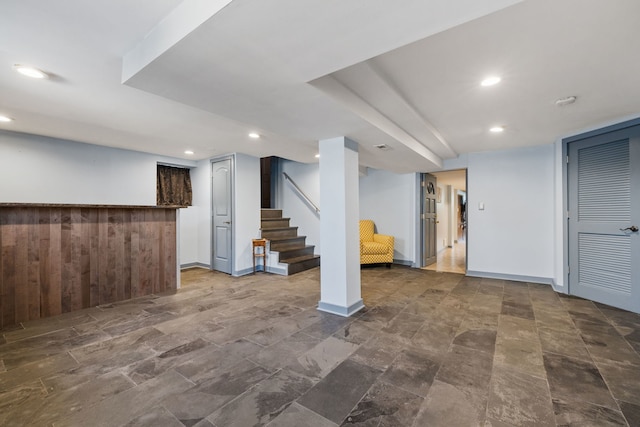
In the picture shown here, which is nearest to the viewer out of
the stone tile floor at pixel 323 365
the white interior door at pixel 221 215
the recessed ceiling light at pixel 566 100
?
the stone tile floor at pixel 323 365

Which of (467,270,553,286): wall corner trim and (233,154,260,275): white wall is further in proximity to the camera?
(233,154,260,275): white wall

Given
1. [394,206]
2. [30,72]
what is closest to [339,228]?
[30,72]

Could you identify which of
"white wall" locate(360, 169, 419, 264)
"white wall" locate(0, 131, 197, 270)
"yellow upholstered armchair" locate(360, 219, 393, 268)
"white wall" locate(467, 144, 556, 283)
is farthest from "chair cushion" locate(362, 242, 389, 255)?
"white wall" locate(0, 131, 197, 270)

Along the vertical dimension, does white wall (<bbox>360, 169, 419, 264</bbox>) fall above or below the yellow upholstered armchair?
above

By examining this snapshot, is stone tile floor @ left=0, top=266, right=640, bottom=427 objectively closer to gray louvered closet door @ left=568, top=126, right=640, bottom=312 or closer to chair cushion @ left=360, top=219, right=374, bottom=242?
gray louvered closet door @ left=568, top=126, right=640, bottom=312

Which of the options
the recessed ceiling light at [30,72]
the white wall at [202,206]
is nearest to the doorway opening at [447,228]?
the white wall at [202,206]

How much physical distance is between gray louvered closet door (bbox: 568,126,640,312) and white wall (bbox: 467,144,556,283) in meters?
0.60

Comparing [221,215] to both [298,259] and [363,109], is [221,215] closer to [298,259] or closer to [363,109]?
[298,259]

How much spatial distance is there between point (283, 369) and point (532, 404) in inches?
62.1

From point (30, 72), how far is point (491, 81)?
3.74 m

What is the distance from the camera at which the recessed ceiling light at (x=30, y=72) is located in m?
2.05

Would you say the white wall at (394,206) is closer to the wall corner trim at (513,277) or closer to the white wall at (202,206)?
the wall corner trim at (513,277)

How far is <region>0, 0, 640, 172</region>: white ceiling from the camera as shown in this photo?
4.41 ft

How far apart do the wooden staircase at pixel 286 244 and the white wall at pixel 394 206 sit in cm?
166
